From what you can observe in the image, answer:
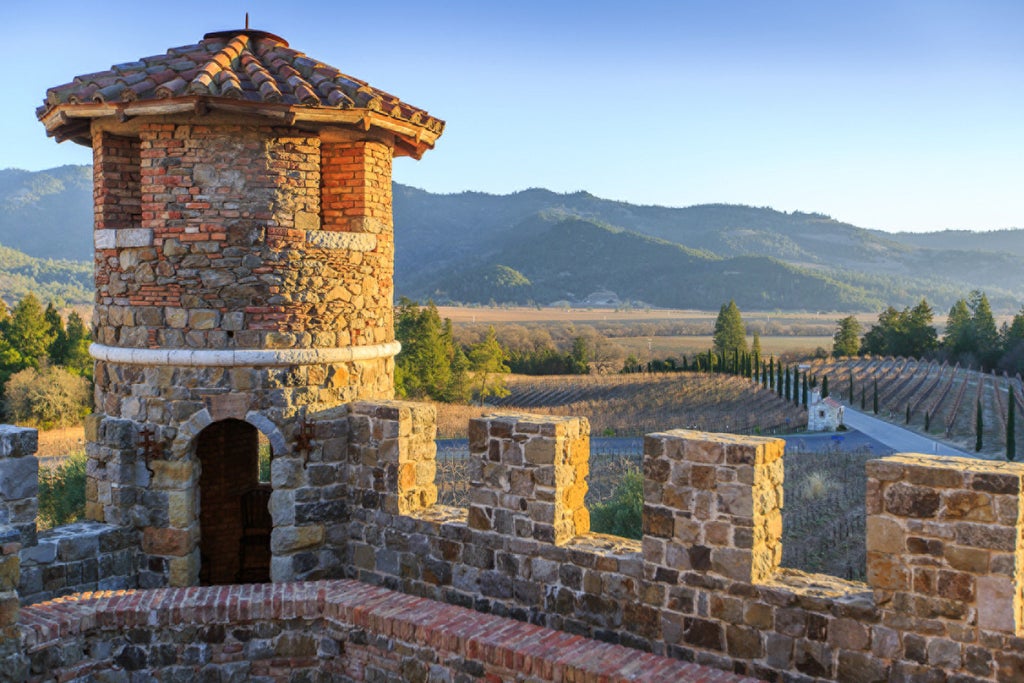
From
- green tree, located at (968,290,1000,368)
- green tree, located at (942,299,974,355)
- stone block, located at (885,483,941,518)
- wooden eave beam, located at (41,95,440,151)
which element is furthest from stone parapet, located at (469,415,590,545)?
green tree, located at (942,299,974,355)

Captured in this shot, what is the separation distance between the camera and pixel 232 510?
1066 centimetres

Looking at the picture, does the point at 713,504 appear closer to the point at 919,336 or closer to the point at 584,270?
the point at 919,336

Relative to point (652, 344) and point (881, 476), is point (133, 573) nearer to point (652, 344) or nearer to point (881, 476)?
point (881, 476)

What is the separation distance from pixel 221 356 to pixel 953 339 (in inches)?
2529

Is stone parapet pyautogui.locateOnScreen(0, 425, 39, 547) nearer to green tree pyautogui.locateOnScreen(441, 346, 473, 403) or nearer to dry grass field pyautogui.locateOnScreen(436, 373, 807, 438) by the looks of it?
dry grass field pyautogui.locateOnScreen(436, 373, 807, 438)

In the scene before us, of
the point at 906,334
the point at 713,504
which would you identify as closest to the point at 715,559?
the point at 713,504

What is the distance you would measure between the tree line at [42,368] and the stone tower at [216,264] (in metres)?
35.3

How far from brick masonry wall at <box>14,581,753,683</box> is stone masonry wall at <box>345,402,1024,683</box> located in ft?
1.04

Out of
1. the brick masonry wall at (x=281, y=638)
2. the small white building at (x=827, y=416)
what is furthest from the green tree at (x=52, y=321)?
the brick masonry wall at (x=281, y=638)

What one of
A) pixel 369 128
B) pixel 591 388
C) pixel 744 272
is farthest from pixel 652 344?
pixel 369 128

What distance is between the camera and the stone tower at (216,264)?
765 cm

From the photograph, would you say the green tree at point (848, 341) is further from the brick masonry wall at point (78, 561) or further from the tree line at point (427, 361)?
the brick masonry wall at point (78, 561)

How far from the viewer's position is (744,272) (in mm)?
155125

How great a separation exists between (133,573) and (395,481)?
2655 millimetres
